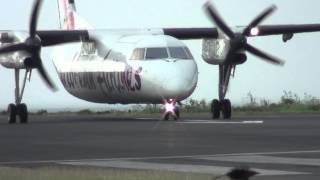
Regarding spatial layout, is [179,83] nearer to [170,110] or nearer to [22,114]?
[170,110]

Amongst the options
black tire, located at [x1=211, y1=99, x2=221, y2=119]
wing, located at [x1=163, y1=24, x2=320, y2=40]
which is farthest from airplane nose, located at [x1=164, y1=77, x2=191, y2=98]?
wing, located at [x1=163, y1=24, x2=320, y2=40]

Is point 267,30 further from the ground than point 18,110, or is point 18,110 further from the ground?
point 267,30

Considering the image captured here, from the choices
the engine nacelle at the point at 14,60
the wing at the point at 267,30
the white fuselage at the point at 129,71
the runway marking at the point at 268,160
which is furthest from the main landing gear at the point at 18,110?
the runway marking at the point at 268,160

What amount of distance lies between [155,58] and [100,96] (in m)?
5.27

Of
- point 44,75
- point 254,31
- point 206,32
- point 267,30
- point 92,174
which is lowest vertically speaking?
point 92,174

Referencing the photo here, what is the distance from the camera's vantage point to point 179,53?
38562 mm

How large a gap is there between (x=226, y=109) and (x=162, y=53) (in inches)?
153

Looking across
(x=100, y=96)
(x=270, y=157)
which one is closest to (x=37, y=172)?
(x=270, y=157)

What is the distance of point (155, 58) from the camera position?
38688 mm

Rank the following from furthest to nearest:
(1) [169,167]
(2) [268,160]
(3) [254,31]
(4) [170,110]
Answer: (3) [254,31], (4) [170,110], (2) [268,160], (1) [169,167]

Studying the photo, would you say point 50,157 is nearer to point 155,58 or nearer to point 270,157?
point 270,157

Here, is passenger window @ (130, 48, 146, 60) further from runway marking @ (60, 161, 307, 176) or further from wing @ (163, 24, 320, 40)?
runway marking @ (60, 161, 307, 176)

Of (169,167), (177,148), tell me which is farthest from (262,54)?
(169,167)

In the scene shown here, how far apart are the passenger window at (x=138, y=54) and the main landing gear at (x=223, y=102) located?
380cm
